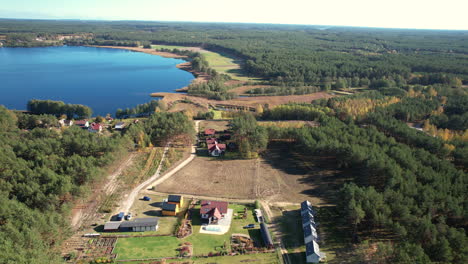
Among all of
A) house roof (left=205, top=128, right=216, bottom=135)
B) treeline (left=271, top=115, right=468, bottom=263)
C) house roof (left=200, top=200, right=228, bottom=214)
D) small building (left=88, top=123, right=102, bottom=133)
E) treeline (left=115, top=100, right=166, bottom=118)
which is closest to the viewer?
treeline (left=271, top=115, right=468, bottom=263)

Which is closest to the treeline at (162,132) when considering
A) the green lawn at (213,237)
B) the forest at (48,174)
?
the forest at (48,174)

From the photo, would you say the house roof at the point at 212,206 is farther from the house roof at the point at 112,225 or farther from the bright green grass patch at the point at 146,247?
the house roof at the point at 112,225

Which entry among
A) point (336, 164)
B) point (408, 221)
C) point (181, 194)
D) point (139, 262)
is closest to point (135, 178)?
point (181, 194)

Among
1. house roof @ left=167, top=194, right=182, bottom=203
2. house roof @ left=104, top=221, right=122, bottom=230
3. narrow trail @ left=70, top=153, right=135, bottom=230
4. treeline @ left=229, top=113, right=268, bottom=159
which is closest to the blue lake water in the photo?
narrow trail @ left=70, top=153, right=135, bottom=230

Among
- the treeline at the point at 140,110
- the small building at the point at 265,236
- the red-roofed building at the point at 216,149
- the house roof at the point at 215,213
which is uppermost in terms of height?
the treeline at the point at 140,110

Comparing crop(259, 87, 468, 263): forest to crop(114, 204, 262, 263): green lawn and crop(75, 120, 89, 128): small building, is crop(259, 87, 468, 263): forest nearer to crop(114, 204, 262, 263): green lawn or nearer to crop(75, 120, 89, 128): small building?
crop(114, 204, 262, 263): green lawn

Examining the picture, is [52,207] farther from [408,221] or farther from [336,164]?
[336,164]

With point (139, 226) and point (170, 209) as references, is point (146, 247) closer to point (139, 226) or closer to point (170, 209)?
point (139, 226)
